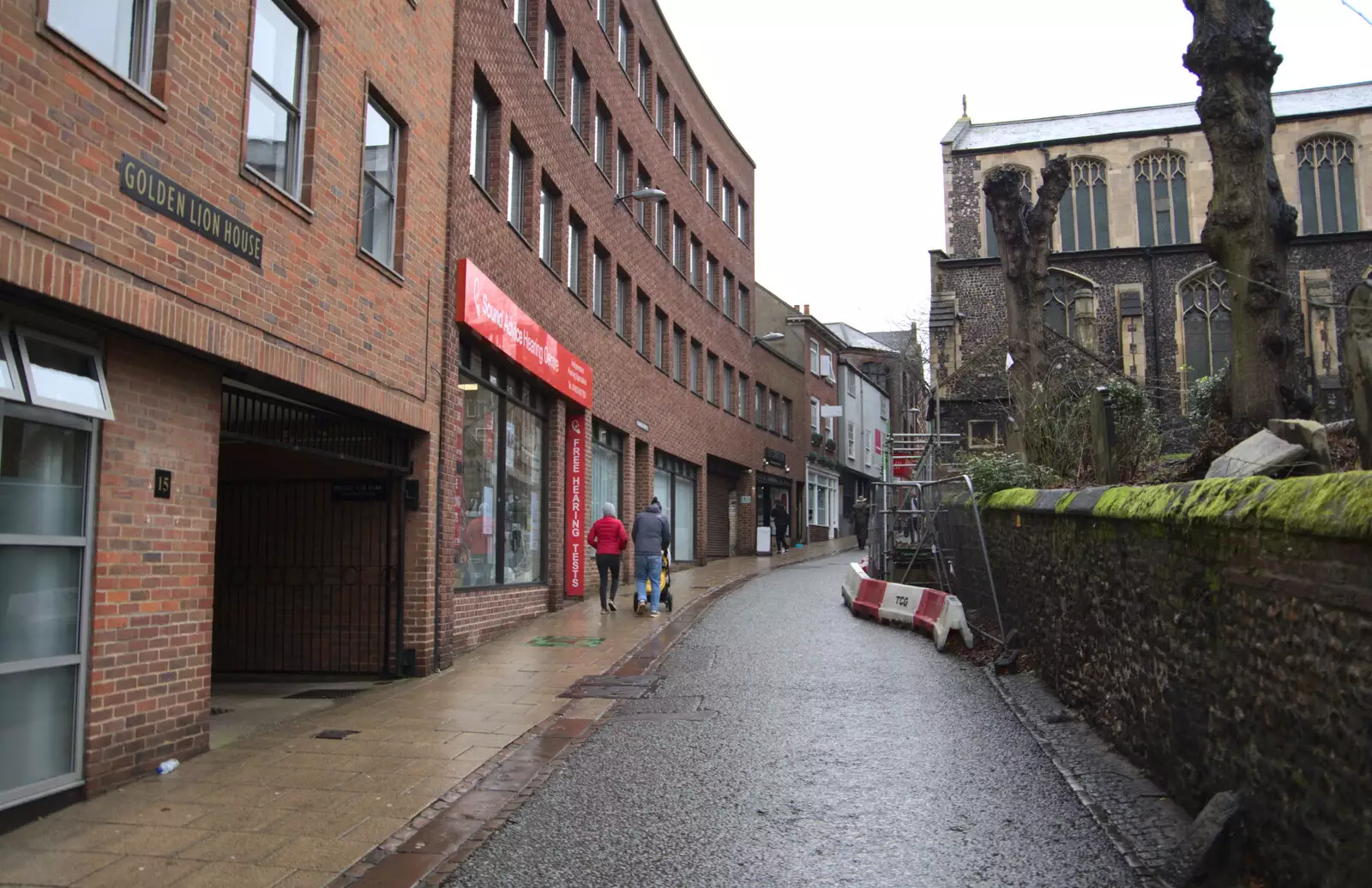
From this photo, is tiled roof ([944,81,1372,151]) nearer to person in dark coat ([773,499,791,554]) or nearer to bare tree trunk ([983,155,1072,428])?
person in dark coat ([773,499,791,554])

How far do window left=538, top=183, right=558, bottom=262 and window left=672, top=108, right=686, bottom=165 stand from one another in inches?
421

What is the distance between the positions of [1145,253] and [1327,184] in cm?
846

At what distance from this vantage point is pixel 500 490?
13672 mm

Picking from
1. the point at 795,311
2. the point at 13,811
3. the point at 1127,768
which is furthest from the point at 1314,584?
the point at 795,311

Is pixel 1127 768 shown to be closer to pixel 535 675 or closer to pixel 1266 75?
pixel 535 675

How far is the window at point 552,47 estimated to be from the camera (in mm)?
17141

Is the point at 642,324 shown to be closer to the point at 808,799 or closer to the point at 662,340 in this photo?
the point at 662,340

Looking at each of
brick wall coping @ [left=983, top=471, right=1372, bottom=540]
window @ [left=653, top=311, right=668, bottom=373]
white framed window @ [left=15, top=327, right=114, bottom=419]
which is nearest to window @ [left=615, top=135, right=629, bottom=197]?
window @ [left=653, top=311, right=668, bottom=373]

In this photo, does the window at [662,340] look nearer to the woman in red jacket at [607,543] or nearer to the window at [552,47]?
the window at [552,47]

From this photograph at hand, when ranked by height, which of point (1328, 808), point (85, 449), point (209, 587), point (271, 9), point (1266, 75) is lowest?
point (1328, 808)

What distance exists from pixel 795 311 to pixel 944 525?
99.3 ft

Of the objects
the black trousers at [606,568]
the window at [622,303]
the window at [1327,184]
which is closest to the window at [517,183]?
the black trousers at [606,568]

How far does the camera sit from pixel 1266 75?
1185cm

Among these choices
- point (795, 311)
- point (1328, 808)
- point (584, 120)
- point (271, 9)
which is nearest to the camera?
point (1328, 808)
